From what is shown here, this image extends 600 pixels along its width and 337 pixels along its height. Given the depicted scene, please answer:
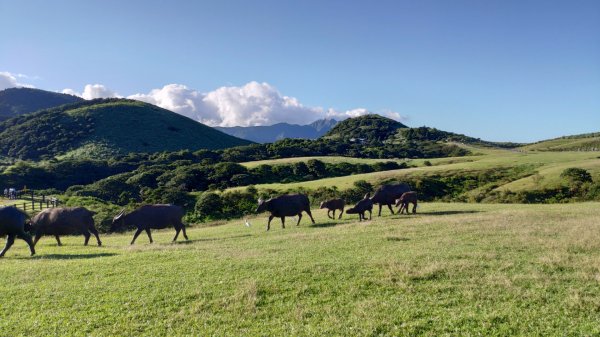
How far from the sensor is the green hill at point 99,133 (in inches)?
5428

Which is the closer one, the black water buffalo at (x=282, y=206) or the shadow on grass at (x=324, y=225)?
the shadow on grass at (x=324, y=225)

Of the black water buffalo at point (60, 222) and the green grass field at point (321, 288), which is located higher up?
the black water buffalo at point (60, 222)

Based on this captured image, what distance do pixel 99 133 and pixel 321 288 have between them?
519 ft

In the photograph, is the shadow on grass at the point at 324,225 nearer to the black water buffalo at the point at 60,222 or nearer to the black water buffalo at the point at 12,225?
the black water buffalo at the point at 60,222

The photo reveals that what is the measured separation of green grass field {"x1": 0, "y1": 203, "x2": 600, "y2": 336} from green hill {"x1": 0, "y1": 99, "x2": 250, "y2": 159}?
5079 inches

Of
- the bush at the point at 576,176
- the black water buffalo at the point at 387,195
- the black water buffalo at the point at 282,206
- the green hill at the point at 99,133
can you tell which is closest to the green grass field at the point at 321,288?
the black water buffalo at the point at 282,206

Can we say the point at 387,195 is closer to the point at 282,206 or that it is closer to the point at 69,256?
the point at 282,206

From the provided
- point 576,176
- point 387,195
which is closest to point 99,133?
point 387,195

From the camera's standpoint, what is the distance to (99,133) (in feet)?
494

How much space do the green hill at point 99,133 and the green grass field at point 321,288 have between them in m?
129

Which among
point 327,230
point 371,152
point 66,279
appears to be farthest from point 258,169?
point 66,279

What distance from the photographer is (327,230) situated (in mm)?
26094

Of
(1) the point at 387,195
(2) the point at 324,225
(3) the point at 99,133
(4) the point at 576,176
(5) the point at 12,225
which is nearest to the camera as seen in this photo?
(5) the point at 12,225

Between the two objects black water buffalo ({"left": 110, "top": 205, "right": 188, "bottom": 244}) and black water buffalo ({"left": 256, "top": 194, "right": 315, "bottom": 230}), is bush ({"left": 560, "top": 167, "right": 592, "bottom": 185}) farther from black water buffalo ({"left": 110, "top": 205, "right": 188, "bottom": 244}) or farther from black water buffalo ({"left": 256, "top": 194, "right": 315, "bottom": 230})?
black water buffalo ({"left": 110, "top": 205, "right": 188, "bottom": 244})
